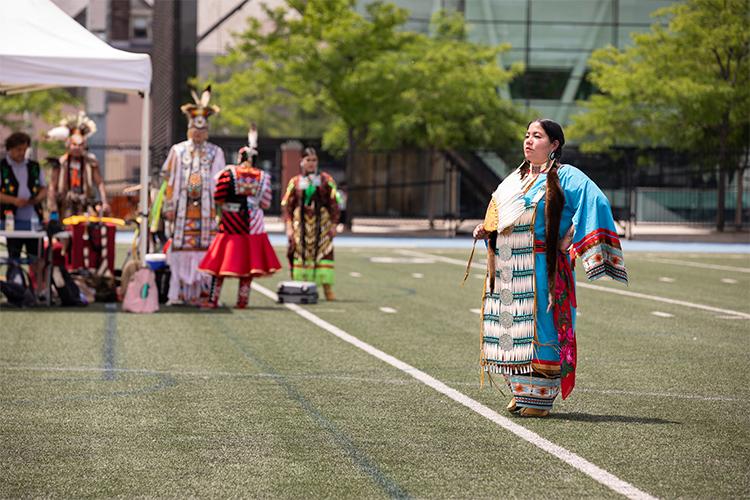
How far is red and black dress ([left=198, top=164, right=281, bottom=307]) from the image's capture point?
16.8 m

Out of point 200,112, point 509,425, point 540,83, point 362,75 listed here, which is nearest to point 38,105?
point 362,75

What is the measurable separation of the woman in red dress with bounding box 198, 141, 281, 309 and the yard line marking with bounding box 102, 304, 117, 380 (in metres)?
1.25

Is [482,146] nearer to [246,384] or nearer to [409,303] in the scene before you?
[409,303]

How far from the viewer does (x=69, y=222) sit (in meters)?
17.4

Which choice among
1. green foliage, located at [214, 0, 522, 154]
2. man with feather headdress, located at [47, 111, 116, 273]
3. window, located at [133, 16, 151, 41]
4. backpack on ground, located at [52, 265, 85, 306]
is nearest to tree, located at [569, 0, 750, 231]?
green foliage, located at [214, 0, 522, 154]

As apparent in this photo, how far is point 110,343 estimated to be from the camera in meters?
13.2

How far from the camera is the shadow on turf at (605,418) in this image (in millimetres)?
9047

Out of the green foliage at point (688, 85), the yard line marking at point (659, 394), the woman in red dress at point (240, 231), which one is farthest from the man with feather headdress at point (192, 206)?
the green foliage at point (688, 85)

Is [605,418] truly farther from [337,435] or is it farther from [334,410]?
[337,435]

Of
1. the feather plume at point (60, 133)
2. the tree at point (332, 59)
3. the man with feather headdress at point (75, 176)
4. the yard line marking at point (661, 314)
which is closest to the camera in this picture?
the yard line marking at point (661, 314)

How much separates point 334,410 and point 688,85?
35.1 metres

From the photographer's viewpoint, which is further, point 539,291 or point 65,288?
point 65,288

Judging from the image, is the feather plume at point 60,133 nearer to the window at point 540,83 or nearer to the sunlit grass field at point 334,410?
the sunlit grass field at point 334,410

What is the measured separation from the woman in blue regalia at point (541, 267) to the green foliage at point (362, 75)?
3319cm
